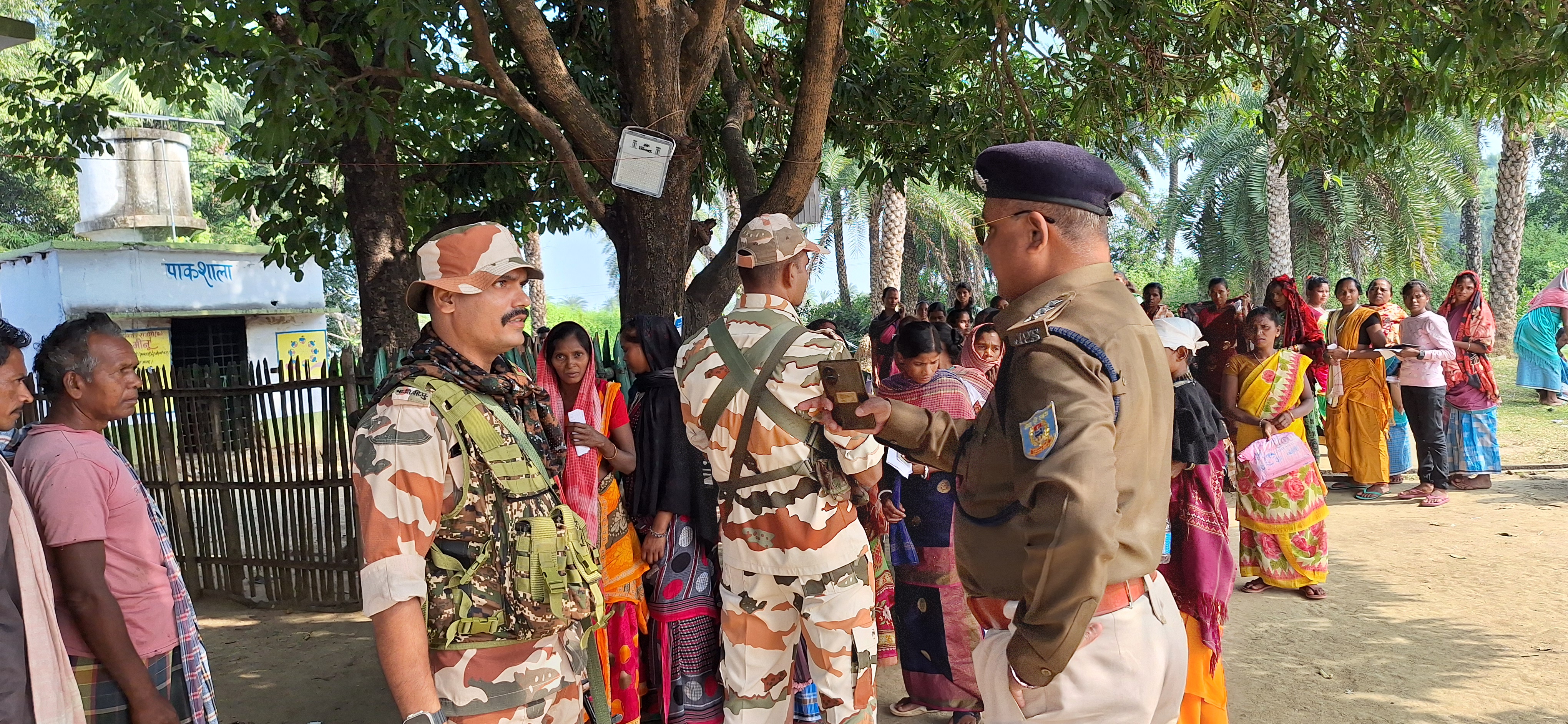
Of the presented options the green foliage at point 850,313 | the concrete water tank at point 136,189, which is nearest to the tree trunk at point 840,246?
the green foliage at point 850,313

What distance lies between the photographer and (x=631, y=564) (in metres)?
4.14

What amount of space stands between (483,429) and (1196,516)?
3293 mm

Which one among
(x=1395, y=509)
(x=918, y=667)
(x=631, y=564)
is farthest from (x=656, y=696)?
(x=1395, y=509)

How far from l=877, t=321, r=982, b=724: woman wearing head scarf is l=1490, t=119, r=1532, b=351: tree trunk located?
52.8ft

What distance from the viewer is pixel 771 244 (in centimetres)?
357

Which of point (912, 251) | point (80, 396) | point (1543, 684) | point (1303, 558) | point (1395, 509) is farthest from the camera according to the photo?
point (912, 251)

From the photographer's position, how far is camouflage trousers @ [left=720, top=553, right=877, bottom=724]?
11.5ft

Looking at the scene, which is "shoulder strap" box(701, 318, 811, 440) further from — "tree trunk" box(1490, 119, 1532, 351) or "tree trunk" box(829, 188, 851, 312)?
"tree trunk" box(829, 188, 851, 312)

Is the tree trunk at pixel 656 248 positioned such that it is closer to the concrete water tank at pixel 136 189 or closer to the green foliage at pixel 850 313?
the green foliage at pixel 850 313

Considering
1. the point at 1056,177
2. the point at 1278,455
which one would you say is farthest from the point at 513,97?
the point at 1278,455

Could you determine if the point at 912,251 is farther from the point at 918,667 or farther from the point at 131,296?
the point at 918,667

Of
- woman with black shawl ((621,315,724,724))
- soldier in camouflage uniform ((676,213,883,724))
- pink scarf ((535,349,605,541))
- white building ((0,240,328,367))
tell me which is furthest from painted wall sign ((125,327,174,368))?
soldier in camouflage uniform ((676,213,883,724))

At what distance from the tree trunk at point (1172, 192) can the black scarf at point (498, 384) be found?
835 inches

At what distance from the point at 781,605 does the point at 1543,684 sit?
11.6ft
